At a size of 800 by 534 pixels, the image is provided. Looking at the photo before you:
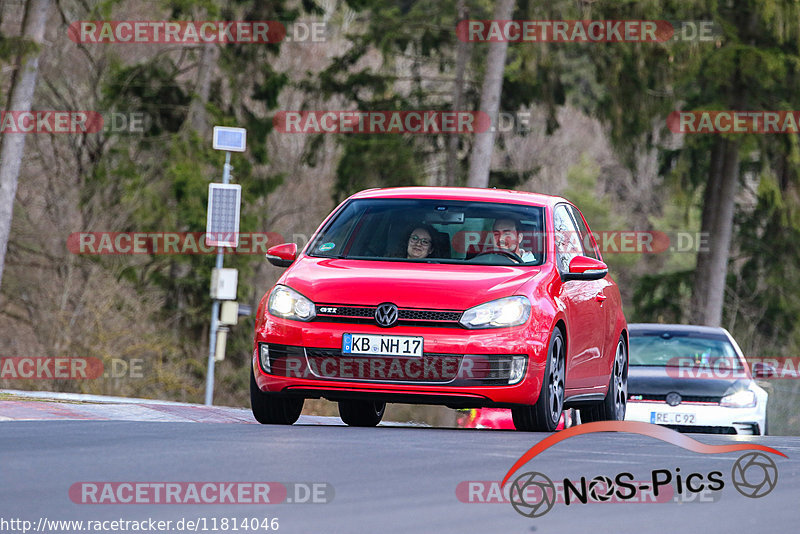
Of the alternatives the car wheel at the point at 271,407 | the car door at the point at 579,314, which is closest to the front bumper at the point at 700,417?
the car door at the point at 579,314

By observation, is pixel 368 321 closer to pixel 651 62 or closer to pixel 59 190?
pixel 651 62

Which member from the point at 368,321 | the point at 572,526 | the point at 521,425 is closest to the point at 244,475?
the point at 572,526

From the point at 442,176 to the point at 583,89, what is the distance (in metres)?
25.1

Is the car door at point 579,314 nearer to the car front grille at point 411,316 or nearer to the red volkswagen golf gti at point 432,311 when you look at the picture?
the red volkswagen golf gti at point 432,311

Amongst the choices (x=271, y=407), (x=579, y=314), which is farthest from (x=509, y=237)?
(x=271, y=407)

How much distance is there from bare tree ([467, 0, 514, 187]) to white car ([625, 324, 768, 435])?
13.6 m

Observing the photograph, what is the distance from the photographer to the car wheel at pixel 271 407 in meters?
11.0

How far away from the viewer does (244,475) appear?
24.0 ft

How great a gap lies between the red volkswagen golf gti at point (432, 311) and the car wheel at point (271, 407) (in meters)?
0.01

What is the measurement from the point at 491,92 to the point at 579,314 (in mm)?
20201

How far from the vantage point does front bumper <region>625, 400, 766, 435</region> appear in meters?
16.2

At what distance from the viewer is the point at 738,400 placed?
16.4 meters

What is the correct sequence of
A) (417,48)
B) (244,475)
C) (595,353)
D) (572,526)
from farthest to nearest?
(417,48) < (595,353) < (244,475) < (572,526)

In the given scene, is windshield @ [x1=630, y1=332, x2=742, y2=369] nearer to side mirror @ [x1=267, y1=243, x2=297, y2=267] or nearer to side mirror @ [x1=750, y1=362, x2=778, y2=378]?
side mirror @ [x1=750, y1=362, x2=778, y2=378]
